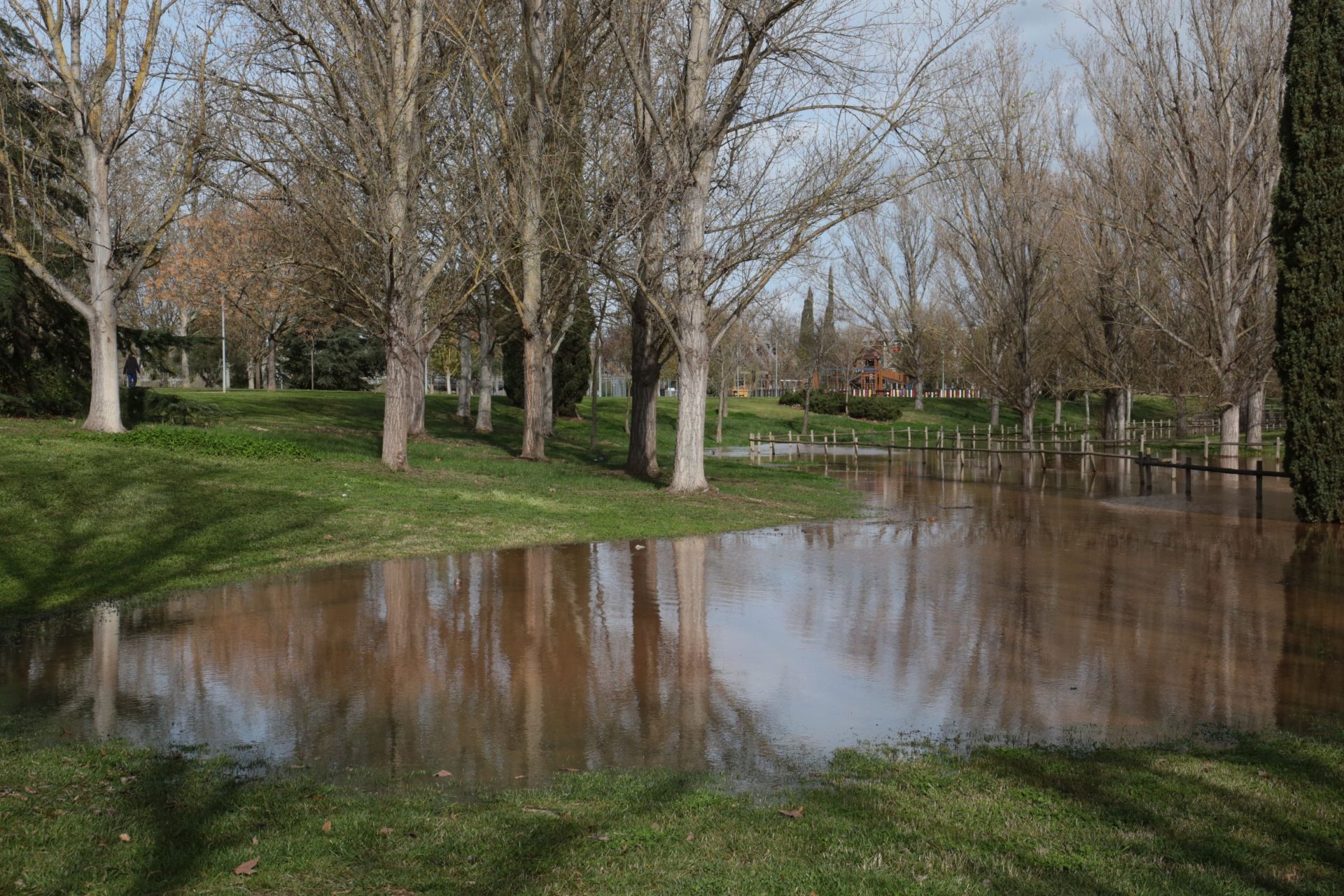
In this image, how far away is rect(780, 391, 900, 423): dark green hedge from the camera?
65.6 m

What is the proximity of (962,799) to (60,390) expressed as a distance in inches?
912

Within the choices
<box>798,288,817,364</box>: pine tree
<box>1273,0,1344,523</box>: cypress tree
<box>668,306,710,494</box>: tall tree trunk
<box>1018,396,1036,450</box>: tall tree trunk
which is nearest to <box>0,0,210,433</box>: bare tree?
<box>668,306,710,494</box>: tall tree trunk

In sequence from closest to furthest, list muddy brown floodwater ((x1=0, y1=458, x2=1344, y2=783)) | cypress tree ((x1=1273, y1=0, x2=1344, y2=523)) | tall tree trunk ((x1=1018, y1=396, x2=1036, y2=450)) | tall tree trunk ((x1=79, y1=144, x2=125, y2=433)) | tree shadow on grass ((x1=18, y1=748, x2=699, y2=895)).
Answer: tree shadow on grass ((x1=18, y1=748, x2=699, y2=895))
muddy brown floodwater ((x1=0, y1=458, x2=1344, y2=783))
cypress tree ((x1=1273, y1=0, x2=1344, y2=523))
tall tree trunk ((x1=79, y1=144, x2=125, y2=433))
tall tree trunk ((x1=1018, y1=396, x2=1036, y2=450))

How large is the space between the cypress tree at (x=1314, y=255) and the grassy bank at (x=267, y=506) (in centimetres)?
830

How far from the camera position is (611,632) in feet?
32.4

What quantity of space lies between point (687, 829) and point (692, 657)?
12.9 ft

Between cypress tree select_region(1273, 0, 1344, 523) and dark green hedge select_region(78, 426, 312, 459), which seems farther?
dark green hedge select_region(78, 426, 312, 459)

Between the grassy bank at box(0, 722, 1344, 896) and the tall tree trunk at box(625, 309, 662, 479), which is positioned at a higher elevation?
the tall tree trunk at box(625, 309, 662, 479)

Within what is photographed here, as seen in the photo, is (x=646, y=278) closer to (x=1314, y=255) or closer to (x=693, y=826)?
(x=1314, y=255)

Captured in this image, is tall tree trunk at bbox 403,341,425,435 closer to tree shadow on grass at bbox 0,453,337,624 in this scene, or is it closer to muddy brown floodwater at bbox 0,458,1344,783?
tree shadow on grass at bbox 0,453,337,624

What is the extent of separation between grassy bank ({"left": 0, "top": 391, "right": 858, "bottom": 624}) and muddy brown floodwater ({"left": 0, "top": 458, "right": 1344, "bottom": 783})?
102 centimetres

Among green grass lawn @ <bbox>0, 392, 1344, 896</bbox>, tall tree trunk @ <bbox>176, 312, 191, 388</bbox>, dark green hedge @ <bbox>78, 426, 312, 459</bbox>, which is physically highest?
tall tree trunk @ <bbox>176, 312, 191, 388</bbox>

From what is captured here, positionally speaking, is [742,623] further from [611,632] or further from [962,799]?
[962,799]

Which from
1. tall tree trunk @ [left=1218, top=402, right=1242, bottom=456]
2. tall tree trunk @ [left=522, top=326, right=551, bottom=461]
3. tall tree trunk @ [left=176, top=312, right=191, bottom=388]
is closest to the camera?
tall tree trunk @ [left=522, top=326, right=551, bottom=461]
